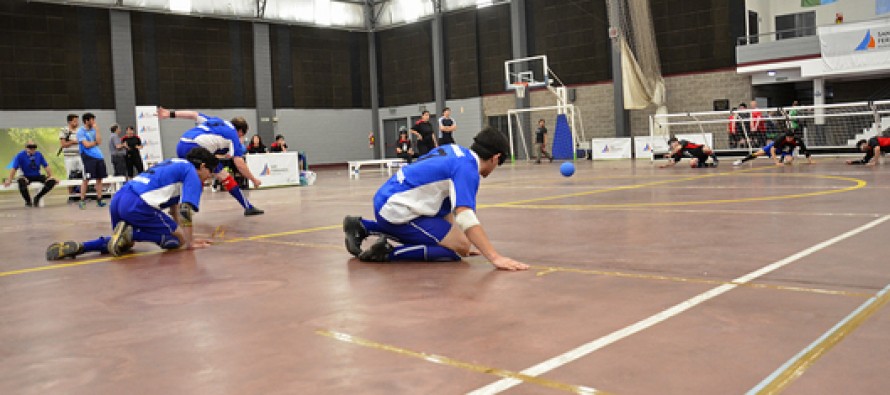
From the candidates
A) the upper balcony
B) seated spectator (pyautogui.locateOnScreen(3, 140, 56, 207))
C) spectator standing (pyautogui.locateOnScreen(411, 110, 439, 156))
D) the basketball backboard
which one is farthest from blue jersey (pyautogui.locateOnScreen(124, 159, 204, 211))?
the basketball backboard

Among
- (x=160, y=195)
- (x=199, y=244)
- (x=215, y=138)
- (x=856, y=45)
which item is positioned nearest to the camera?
(x=160, y=195)

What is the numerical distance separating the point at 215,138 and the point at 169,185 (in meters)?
4.56

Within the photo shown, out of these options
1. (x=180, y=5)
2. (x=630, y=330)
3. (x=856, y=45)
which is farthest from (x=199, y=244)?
(x=180, y=5)

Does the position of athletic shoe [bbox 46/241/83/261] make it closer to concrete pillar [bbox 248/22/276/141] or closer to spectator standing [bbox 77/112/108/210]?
spectator standing [bbox 77/112/108/210]

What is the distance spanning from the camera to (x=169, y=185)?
625 cm

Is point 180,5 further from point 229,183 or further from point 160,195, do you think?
point 160,195

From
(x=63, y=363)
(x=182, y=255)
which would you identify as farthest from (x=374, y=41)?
(x=63, y=363)

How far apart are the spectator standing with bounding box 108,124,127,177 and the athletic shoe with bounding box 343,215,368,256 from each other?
14974 mm

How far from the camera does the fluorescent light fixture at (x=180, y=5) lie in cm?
3159

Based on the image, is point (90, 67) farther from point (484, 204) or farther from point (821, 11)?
point (821, 11)

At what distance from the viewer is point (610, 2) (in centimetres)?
2745

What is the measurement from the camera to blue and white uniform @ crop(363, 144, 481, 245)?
495 cm

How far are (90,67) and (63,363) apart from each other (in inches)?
1206

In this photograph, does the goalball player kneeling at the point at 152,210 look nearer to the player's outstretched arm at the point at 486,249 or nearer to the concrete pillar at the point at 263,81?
the player's outstretched arm at the point at 486,249
